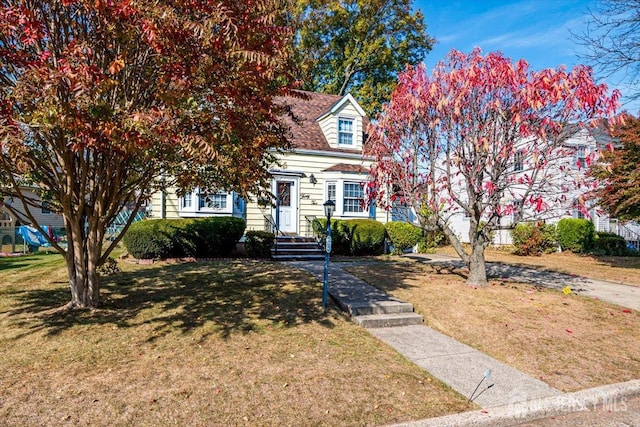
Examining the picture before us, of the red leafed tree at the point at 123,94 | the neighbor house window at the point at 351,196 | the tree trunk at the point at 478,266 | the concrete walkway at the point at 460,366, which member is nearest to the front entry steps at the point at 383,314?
the concrete walkway at the point at 460,366

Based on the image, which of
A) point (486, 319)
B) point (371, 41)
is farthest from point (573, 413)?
point (371, 41)

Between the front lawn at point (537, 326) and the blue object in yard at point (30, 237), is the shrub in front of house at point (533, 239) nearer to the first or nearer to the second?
the front lawn at point (537, 326)

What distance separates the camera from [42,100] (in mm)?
4395

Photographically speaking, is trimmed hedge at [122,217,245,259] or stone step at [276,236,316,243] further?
stone step at [276,236,316,243]

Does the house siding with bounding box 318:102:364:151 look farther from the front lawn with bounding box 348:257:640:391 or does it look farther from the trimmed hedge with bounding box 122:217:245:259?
the front lawn with bounding box 348:257:640:391

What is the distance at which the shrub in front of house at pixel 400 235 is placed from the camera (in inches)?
664

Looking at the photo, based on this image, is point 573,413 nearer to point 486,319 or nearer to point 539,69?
point 486,319

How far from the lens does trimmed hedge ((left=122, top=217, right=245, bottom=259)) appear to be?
12.6 m

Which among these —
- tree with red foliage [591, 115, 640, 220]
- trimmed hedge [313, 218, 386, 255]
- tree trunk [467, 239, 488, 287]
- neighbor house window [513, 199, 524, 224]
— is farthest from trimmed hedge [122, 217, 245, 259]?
tree with red foliage [591, 115, 640, 220]

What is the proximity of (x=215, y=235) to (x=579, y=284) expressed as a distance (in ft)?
36.0

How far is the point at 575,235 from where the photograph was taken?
2067 centimetres

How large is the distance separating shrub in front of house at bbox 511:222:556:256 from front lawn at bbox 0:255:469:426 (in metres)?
15.7

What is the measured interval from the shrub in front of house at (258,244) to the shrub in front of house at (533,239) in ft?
41.3

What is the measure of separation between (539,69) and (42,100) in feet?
27.5
